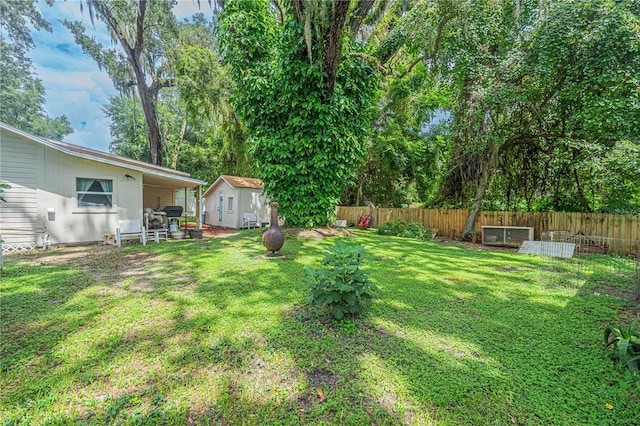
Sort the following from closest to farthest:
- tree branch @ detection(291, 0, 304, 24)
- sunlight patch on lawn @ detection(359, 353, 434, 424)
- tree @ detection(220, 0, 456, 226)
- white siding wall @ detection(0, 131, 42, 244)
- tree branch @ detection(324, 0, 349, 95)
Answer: sunlight patch on lawn @ detection(359, 353, 434, 424) < tree branch @ detection(324, 0, 349, 95) < tree branch @ detection(291, 0, 304, 24) < white siding wall @ detection(0, 131, 42, 244) < tree @ detection(220, 0, 456, 226)

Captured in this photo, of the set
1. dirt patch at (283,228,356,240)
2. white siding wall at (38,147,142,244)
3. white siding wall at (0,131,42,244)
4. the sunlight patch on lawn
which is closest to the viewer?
the sunlight patch on lawn

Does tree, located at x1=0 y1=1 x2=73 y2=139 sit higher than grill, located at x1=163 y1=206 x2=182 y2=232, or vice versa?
tree, located at x1=0 y1=1 x2=73 y2=139

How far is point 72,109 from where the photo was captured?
2569 cm

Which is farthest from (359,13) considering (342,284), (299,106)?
(342,284)

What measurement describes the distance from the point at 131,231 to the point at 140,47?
9102 mm

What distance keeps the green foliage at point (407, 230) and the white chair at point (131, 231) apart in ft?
30.4

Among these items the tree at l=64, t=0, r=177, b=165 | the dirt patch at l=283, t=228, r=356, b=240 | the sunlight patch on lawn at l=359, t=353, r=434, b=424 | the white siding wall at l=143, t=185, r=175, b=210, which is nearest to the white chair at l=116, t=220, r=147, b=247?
the dirt patch at l=283, t=228, r=356, b=240

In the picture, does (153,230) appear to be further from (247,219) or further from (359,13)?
(359,13)

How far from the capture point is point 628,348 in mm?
2359

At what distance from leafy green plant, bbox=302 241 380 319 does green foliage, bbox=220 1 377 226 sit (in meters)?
5.50

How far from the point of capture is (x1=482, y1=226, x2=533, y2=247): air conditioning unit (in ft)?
30.0

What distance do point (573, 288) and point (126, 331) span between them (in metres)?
6.68

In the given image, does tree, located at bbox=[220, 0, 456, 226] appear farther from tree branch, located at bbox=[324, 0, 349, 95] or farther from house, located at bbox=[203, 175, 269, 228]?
house, located at bbox=[203, 175, 269, 228]

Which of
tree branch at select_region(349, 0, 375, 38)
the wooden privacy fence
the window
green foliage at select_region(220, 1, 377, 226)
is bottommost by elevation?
the wooden privacy fence
